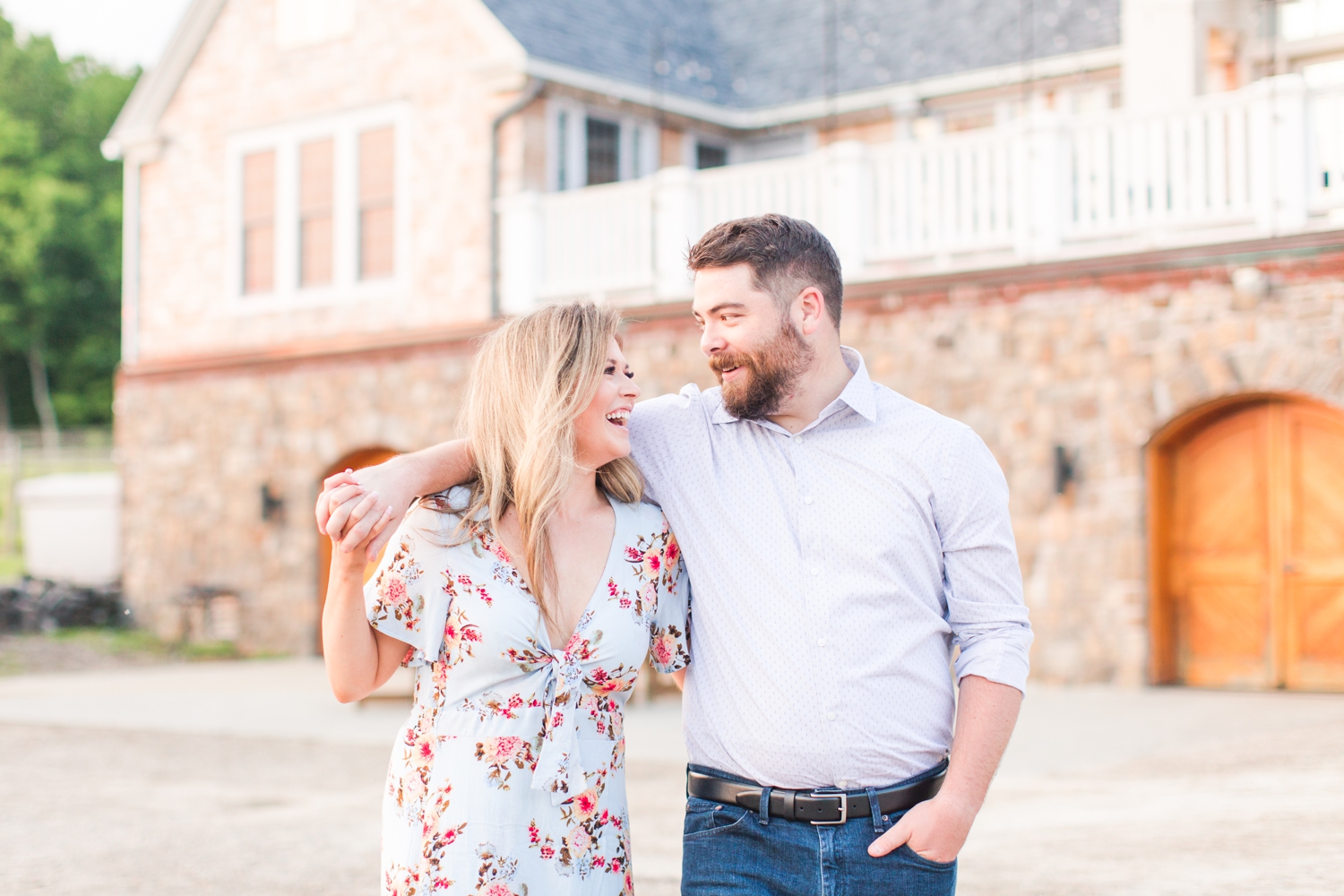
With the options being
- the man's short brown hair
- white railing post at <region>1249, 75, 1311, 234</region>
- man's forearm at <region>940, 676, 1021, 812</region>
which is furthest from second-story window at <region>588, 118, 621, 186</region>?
man's forearm at <region>940, 676, 1021, 812</region>

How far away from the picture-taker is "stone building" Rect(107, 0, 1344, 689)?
37.1ft

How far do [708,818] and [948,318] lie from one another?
33.2ft

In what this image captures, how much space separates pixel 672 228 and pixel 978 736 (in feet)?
37.9

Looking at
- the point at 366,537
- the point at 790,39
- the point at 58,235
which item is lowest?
the point at 366,537

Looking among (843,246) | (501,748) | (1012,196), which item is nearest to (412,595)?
(501,748)

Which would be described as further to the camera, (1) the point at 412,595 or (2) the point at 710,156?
(2) the point at 710,156

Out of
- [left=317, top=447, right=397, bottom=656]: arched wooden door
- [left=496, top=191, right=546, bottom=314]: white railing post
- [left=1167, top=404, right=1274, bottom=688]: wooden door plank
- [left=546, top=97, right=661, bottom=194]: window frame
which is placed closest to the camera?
[left=1167, top=404, right=1274, bottom=688]: wooden door plank

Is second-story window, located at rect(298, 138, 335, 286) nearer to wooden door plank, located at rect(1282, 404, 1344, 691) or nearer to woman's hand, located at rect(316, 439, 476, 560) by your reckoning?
wooden door plank, located at rect(1282, 404, 1344, 691)

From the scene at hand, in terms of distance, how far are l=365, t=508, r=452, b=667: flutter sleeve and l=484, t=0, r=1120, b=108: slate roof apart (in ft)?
44.9

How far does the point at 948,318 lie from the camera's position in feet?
40.7

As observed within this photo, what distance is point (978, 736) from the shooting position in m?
2.60

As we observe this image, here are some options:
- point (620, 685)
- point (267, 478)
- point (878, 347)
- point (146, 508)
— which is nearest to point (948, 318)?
point (878, 347)

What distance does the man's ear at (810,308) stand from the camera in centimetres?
279

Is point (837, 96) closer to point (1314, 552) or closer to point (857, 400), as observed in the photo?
point (1314, 552)
